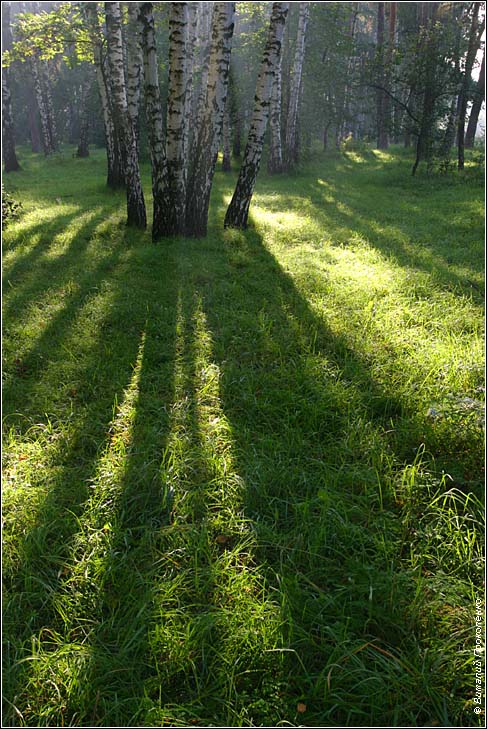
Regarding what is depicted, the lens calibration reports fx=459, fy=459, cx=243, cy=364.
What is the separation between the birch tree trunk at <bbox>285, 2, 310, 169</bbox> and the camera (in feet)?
53.3

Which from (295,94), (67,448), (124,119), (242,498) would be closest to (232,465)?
(242,498)

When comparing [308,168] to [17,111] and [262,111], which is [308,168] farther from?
[17,111]

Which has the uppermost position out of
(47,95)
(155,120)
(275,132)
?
(47,95)

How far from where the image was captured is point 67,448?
10.7ft

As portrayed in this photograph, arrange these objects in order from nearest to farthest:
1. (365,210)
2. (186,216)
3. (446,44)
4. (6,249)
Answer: (6,249), (186,216), (365,210), (446,44)

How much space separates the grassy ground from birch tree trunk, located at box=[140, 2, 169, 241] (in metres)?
2.14

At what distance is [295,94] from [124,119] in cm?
1052

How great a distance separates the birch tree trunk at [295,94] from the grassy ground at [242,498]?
13.4 m

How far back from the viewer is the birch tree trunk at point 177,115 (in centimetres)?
672

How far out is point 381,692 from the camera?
1.81 m

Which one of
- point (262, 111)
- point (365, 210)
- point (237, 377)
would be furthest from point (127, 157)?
point (237, 377)

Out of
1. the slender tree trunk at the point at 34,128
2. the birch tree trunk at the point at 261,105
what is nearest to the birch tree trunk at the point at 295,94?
the birch tree trunk at the point at 261,105

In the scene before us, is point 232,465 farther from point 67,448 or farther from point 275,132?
point 275,132

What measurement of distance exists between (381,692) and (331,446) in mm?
1593
